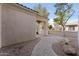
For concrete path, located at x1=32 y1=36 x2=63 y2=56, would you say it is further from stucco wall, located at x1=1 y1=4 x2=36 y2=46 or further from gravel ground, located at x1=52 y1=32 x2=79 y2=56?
stucco wall, located at x1=1 y1=4 x2=36 y2=46

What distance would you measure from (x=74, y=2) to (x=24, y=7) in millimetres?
1186

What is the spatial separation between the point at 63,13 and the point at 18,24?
111 cm

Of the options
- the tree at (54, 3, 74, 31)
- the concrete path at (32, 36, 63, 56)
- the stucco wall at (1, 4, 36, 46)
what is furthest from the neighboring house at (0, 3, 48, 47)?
the tree at (54, 3, 74, 31)

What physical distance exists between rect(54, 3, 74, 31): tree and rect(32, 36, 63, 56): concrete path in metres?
0.40

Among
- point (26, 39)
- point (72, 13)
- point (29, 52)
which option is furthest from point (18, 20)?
point (72, 13)

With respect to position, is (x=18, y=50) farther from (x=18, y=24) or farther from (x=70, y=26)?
(x=70, y=26)

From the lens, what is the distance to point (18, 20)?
458 cm

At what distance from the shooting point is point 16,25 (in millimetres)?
4566

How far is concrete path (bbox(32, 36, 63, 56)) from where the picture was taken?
4508 mm

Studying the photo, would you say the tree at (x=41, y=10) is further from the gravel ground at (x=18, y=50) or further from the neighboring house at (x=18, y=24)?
the gravel ground at (x=18, y=50)

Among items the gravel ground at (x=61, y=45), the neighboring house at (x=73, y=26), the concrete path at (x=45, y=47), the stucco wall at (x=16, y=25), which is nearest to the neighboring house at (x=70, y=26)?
the neighboring house at (x=73, y=26)

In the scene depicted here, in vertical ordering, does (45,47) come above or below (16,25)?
below

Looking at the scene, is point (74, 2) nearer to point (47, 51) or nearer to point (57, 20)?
point (57, 20)

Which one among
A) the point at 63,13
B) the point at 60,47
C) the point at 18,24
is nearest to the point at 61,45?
the point at 60,47
